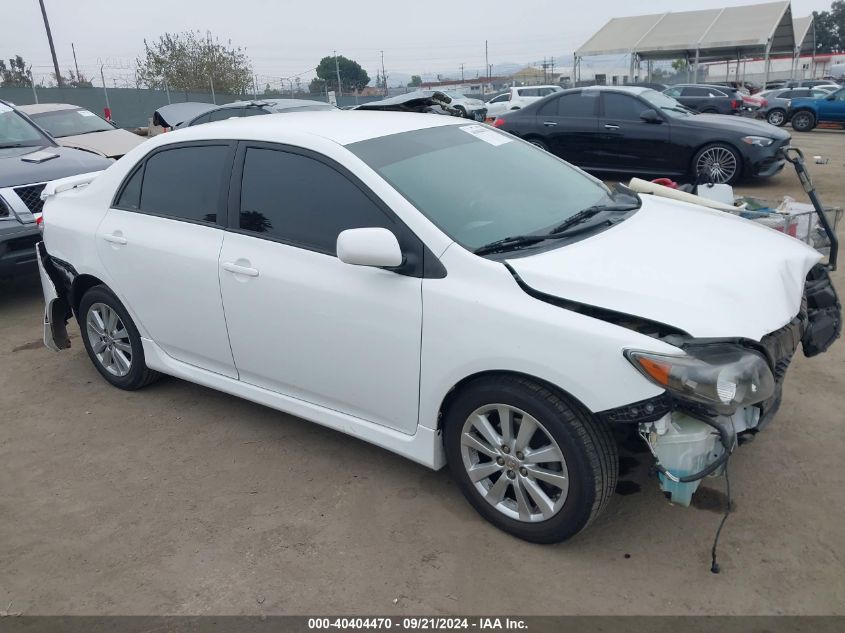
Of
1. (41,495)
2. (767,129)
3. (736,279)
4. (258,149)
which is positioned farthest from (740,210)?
(767,129)

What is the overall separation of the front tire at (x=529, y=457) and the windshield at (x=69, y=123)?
31.4 ft

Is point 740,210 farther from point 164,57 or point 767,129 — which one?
point 164,57

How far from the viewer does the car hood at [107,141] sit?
30.4 feet

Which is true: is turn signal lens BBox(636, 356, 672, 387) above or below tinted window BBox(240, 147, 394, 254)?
below

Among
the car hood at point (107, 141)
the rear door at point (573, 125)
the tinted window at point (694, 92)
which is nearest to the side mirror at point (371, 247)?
the car hood at point (107, 141)

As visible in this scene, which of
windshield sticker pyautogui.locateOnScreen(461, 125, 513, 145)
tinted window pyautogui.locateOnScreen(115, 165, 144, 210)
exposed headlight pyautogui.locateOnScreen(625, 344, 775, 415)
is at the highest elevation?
windshield sticker pyautogui.locateOnScreen(461, 125, 513, 145)

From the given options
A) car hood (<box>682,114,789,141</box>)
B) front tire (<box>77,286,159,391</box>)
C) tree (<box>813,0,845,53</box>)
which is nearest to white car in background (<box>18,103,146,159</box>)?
front tire (<box>77,286,159,391</box>)

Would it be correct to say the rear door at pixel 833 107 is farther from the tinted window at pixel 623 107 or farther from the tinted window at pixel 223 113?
the tinted window at pixel 223 113

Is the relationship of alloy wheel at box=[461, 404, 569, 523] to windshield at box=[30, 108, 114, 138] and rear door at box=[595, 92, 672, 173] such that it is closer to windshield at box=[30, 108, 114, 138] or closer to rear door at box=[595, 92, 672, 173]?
rear door at box=[595, 92, 672, 173]

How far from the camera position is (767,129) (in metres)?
10.3

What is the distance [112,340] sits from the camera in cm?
443

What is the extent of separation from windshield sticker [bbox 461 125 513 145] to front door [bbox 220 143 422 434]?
0.96 m

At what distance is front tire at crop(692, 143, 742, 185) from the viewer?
9914 millimetres

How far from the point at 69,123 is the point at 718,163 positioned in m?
9.54
